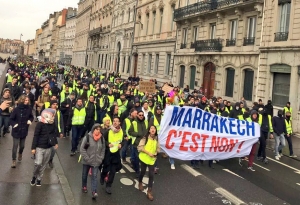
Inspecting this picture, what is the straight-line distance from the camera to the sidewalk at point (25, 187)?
644cm

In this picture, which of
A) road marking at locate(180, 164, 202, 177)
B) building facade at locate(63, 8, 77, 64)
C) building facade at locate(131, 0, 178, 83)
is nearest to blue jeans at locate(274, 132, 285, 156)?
road marking at locate(180, 164, 202, 177)

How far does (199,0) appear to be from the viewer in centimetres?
2902

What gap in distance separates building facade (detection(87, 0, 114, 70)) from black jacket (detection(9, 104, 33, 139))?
44959 mm

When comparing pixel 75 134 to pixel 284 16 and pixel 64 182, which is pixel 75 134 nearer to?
pixel 64 182

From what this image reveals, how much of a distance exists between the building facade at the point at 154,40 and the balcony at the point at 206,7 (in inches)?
117

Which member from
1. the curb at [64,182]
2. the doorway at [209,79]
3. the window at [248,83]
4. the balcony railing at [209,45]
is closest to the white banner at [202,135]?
the curb at [64,182]

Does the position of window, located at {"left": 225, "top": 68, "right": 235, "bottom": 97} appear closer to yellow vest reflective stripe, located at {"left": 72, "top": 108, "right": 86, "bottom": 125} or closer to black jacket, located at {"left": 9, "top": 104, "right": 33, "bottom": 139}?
yellow vest reflective stripe, located at {"left": 72, "top": 108, "right": 86, "bottom": 125}

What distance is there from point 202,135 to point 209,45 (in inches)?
692

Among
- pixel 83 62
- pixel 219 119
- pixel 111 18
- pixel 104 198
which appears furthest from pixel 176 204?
pixel 83 62

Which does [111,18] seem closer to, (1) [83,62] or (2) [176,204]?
(1) [83,62]

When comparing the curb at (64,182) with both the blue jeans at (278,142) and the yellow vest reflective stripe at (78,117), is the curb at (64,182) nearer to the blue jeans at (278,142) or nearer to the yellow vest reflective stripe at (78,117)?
the yellow vest reflective stripe at (78,117)

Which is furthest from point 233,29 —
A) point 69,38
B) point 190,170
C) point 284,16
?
point 69,38

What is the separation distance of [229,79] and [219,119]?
14882mm

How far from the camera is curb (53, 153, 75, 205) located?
263 inches
